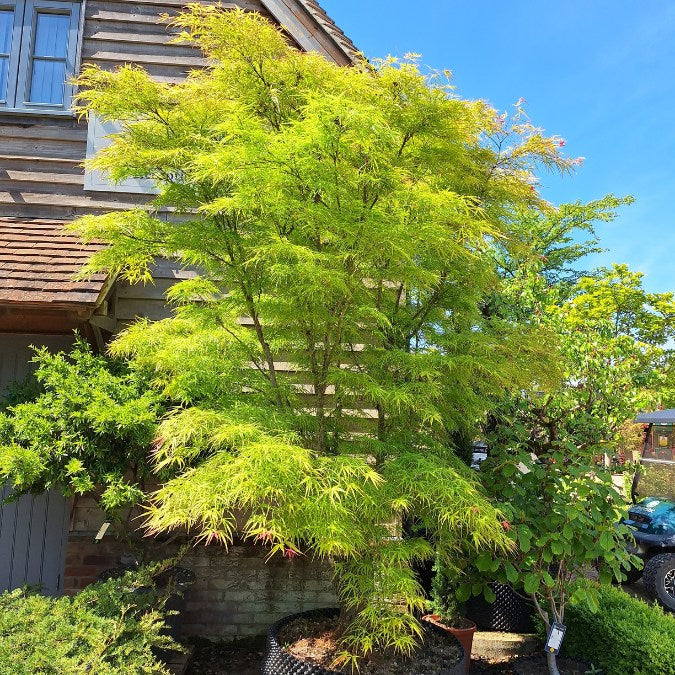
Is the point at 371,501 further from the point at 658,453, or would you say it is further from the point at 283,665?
the point at 658,453

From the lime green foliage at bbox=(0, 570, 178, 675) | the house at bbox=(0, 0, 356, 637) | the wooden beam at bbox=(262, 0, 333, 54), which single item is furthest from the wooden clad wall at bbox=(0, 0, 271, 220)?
the lime green foliage at bbox=(0, 570, 178, 675)

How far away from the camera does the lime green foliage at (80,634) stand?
2.82 meters

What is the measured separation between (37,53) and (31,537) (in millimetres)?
4788

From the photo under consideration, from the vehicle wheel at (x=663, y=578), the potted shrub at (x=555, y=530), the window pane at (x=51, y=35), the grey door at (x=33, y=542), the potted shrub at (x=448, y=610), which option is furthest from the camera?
the vehicle wheel at (x=663, y=578)

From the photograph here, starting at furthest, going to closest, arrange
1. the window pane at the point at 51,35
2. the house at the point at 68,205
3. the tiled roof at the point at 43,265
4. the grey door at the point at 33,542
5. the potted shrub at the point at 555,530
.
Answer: the window pane at the point at 51,35 → the grey door at the point at 33,542 → the house at the point at 68,205 → the tiled roof at the point at 43,265 → the potted shrub at the point at 555,530

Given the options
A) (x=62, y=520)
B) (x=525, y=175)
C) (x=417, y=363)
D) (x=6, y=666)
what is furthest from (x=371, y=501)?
(x=62, y=520)

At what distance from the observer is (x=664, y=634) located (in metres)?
4.16

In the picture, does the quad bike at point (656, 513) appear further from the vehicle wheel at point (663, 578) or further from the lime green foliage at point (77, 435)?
the lime green foliage at point (77, 435)

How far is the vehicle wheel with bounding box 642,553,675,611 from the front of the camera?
6.88 meters

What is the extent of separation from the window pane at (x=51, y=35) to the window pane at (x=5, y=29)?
251 mm

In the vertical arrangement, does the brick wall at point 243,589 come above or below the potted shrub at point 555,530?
below

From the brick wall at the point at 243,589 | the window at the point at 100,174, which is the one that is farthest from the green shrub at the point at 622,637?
the window at the point at 100,174

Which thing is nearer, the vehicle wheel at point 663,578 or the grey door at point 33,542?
the grey door at point 33,542

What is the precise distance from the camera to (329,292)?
3.28 metres
